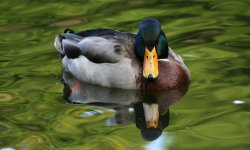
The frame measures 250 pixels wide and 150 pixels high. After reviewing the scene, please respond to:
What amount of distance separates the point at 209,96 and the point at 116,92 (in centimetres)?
123

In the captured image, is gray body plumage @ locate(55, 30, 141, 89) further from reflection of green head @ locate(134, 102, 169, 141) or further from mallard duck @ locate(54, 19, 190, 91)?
reflection of green head @ locate(134, 102, 169, 141)

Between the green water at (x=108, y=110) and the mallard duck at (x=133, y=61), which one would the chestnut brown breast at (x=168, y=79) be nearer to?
the mallard duck at (x=133, y=61)

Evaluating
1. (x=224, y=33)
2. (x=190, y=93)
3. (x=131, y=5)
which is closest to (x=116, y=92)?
(x=190, y=93)

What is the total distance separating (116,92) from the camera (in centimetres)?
1087

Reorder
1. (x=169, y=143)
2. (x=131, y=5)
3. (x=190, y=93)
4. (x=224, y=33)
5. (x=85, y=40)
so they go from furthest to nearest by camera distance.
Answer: (x=131, y=5), (x=224, y=33), (x=85, y=40), (x=190, y=93), (x=169, y=143)

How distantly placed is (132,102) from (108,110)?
0.43m

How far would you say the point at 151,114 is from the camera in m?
10.0

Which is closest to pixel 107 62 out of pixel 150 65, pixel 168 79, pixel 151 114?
A: pixel 150 65

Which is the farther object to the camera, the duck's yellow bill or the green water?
the duck's yellow bill

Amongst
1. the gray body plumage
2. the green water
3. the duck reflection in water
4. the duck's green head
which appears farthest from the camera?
the gray body plumage

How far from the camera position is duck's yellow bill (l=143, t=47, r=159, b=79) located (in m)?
10.7

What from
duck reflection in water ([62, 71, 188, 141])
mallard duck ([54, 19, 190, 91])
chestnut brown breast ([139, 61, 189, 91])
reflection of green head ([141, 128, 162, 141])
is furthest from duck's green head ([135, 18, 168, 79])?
reflection of green head ([141, 128, 162, 141])

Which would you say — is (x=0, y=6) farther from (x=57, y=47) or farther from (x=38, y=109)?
(x=38, y=109)

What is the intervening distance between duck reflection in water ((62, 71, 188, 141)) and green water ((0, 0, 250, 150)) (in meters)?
0.12
